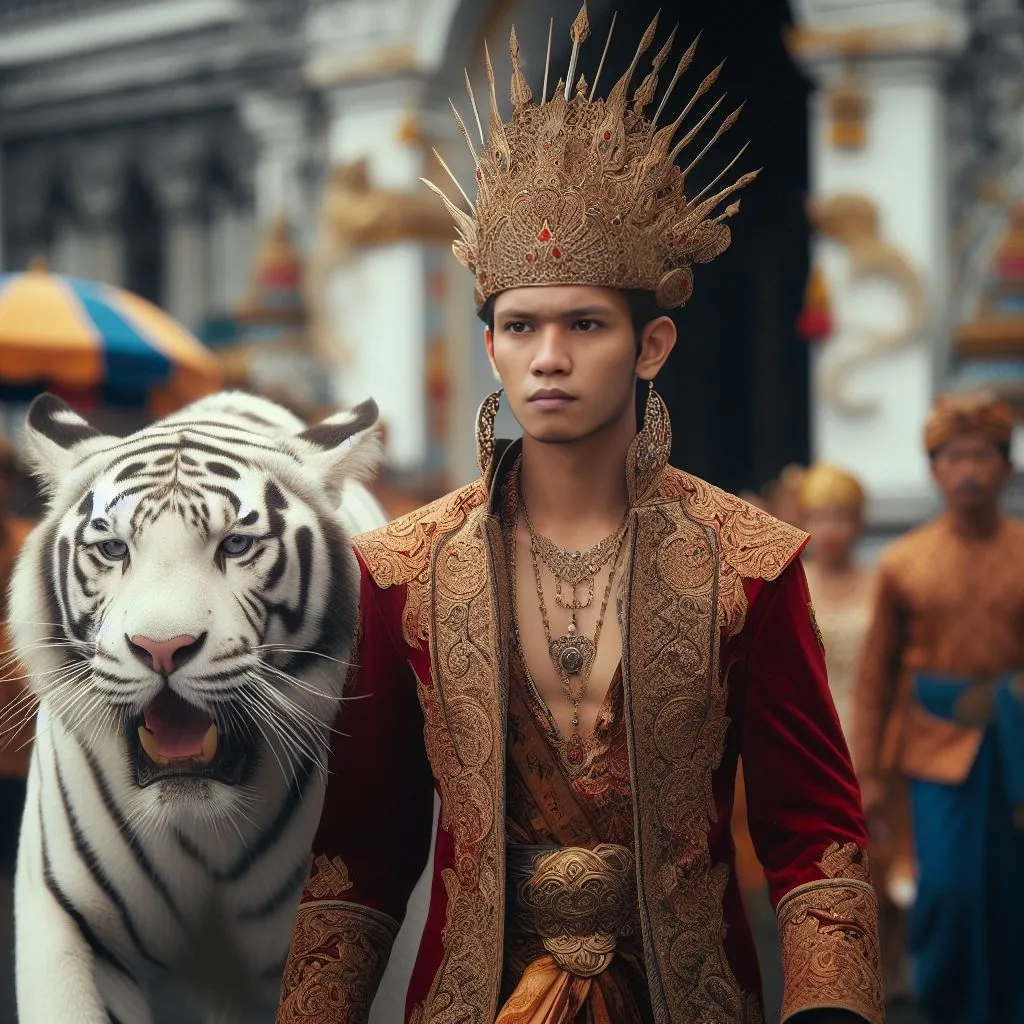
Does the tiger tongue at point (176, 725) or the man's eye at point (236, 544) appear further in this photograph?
the man's eye at point (236, 544)

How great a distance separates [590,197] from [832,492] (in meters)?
5.00

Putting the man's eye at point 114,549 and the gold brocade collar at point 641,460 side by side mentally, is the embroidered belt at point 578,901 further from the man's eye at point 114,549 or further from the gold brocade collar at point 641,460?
the man's eye at point 114,549

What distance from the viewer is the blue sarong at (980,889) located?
20.9 ft

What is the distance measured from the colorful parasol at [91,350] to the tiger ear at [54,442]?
15.5 ft

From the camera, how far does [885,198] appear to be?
36.6 ft

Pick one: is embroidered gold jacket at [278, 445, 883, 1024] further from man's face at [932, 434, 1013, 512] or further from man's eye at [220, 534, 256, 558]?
man's face at [932, 434, 1013, 512]

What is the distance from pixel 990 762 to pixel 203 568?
388cm

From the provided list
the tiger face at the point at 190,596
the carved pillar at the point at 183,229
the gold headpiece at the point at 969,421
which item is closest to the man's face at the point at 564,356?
the tiger face at the point at 190,596

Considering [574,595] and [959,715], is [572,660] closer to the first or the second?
[574,595]

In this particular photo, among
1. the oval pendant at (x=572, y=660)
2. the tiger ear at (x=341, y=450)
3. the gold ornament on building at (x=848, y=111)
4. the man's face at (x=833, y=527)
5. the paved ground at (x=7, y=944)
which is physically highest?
the gold ornament on building at (x=848, y=111)

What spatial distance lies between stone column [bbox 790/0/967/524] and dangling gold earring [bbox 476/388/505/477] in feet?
26.7

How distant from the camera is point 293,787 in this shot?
10.7 ft

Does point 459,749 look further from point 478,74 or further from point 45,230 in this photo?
point 45,230

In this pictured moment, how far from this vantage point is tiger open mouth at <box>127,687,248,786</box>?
10.1 ft
